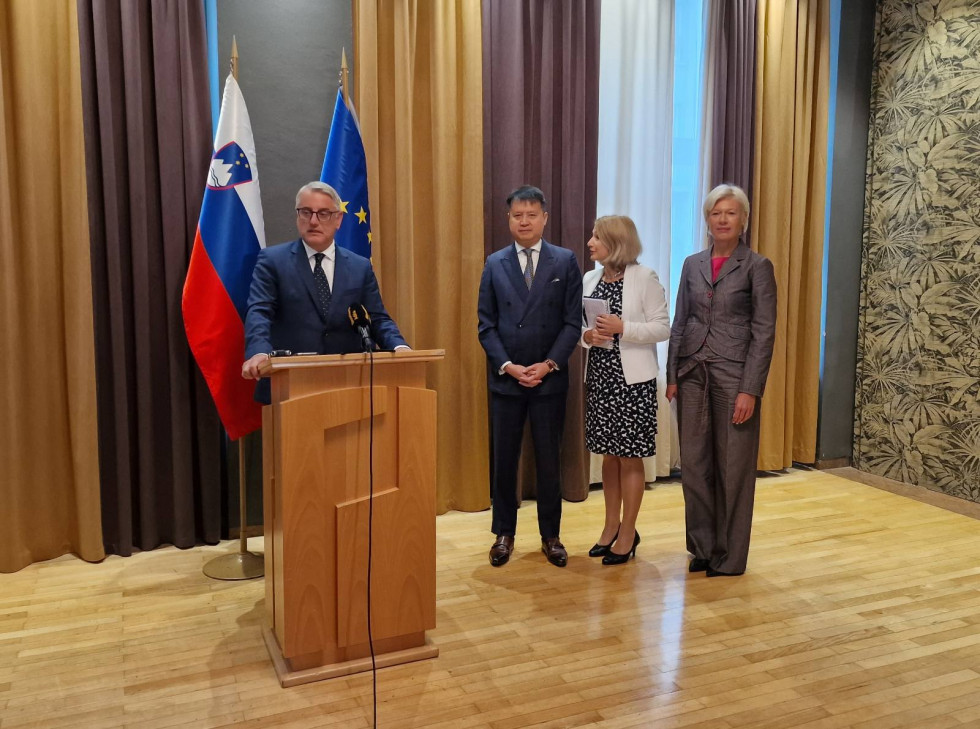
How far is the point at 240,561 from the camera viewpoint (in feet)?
11.0

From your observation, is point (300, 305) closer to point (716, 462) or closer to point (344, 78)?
point (344, 78)

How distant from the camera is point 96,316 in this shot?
3377mm

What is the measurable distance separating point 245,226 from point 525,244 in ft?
3.85

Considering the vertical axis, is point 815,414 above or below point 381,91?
below

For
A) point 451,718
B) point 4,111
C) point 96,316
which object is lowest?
point 451,718

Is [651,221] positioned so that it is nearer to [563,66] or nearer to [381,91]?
[563,66]

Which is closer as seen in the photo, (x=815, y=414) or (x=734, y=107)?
(x=734, y=107)

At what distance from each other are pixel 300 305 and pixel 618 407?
1.37 m

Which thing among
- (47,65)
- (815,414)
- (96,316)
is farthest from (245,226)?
(815,414)

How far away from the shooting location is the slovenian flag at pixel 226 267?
3.23 metres

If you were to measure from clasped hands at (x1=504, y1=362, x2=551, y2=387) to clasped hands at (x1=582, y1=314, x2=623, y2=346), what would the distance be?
25 cm

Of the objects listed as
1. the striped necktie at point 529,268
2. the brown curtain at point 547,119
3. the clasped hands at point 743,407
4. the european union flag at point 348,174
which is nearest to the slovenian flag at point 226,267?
the european union flag at point 348,174

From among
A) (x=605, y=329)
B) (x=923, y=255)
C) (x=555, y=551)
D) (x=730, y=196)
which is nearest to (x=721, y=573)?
(x=555, y=551)

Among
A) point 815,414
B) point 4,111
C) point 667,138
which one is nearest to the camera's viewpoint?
point 4,111
